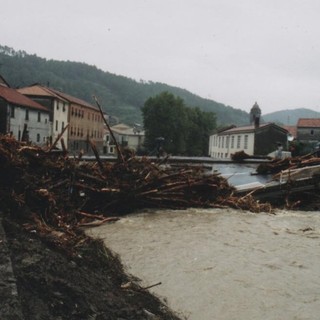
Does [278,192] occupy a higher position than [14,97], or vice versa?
[14,97]

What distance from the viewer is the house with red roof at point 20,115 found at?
145 ft

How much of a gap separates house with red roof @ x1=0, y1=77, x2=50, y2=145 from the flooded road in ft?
111

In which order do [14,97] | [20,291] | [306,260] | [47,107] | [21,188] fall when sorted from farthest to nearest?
1. [47,107]
2. [14,97]
3. [21,188]
4. [306,260]
5. [20,291]

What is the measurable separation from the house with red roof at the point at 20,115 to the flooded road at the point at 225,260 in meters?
33.7

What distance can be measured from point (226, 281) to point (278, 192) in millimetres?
6214

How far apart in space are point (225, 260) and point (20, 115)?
45635 mm

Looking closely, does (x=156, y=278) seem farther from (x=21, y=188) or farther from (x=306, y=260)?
(x=21, y=188)

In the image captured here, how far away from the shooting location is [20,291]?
3.13 m

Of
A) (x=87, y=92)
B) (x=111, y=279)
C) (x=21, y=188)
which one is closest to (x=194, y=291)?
(x=111, y=279)

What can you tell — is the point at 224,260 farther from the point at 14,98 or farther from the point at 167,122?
the point at 167,122

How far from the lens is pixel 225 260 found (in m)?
5.73

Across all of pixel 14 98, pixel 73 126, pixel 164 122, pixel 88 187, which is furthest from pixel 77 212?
pixel 164 122

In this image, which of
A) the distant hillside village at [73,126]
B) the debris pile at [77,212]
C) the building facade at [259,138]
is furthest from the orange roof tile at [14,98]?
the debris pile at [77,212]

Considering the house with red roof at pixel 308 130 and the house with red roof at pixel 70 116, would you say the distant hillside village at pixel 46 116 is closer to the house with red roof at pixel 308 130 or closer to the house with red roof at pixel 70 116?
the house with red roof at pixel 70 116
